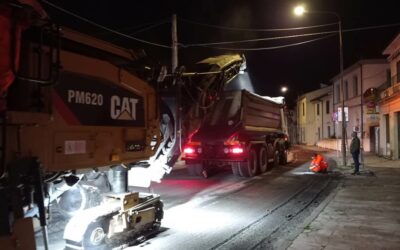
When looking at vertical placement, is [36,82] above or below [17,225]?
above

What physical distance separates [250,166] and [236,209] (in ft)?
20.1

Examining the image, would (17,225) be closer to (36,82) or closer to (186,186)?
(36,82)

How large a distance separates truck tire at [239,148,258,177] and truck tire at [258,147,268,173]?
1.08 ft

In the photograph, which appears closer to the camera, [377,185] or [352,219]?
[352,219]

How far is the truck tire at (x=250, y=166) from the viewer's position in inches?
618

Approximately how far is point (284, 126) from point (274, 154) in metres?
2.72

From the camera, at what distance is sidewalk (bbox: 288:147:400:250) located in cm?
691

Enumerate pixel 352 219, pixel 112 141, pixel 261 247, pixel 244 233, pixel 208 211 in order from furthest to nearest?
1. pixel 208 211
2. pixel 352 219
3. pixel 244 233
4. pixel 261 247
5. pixel 112 141

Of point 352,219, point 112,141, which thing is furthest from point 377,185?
point 112,141

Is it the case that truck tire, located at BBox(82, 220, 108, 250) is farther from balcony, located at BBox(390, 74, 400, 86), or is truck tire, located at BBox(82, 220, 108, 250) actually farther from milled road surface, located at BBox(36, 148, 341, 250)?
balcony, located at BBox(390, 74, 400, 86)

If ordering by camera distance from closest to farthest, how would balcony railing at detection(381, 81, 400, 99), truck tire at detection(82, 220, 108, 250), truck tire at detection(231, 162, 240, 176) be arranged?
truck tire at detection(82, 220, 108, 250)
truck tire at detection(231, 162, 240, 176)
balcony railing at detection(381, 81, 400, 99)

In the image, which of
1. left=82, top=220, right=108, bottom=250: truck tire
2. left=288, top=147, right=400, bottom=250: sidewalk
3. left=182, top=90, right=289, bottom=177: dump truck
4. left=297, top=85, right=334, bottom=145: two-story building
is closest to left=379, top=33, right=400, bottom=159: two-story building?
left=182, top=90, right=289, bottom=177: dump truck

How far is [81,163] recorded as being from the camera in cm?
505

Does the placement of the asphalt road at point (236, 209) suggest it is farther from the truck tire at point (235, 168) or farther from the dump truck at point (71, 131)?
the dump truck at point (71, 131)
